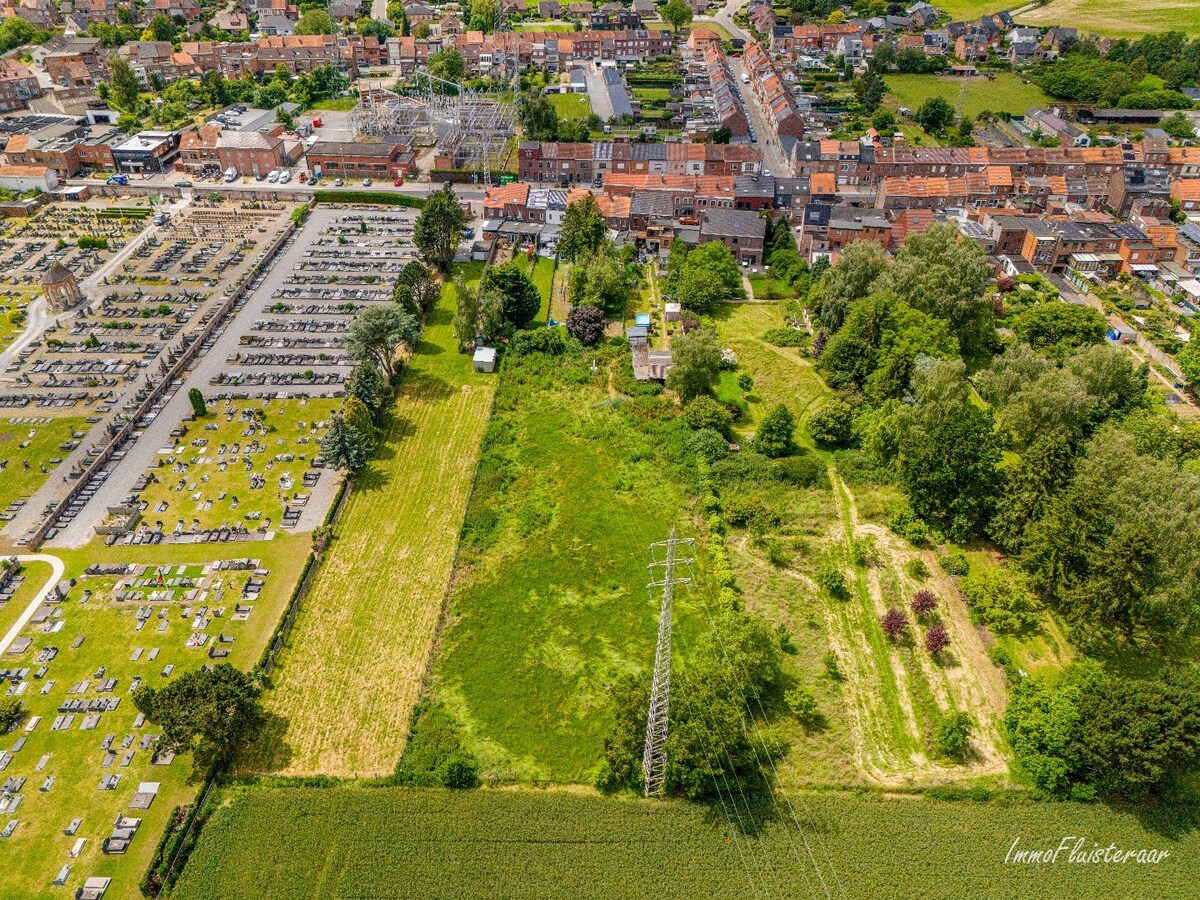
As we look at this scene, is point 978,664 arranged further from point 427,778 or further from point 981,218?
point 981,218

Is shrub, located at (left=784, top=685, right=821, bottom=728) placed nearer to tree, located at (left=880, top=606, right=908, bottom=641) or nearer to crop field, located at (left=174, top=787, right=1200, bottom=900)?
crop field, located at (left=174, top=787, right=1200, bottom=900)

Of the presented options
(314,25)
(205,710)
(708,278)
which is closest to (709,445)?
(708,278)

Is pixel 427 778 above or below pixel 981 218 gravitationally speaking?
below

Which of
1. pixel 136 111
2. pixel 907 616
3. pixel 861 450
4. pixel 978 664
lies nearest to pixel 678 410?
pixel 861 450

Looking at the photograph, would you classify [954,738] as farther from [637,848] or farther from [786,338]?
[786,338]

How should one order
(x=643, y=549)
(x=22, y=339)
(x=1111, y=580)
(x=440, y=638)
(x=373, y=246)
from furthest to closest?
(x=373, y=246), (x=22, y=339), (x=643, y=549), (x=440, y=638), (x=1111, y=580)

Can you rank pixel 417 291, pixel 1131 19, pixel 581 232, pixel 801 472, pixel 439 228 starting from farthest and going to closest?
1. pixel 1131 19
2. pixel 581 232
3. pixel 439 228
4. pixel 417 291
5. pixel 801 472

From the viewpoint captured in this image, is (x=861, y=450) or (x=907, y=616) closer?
(x=907, y=616)
